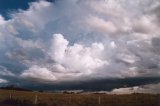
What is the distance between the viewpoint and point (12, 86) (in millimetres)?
139875

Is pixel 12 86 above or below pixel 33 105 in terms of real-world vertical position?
above

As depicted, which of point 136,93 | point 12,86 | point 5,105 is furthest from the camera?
point 12,86

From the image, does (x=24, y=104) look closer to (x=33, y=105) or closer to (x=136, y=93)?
(x=33, y=105)

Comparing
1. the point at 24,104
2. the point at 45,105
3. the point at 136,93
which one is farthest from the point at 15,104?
the point at 136,93

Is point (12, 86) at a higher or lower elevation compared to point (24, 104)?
higher

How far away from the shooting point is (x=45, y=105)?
1991 inches

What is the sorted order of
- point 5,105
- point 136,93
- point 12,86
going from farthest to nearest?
point 12,86
point 136,93
point 5,105

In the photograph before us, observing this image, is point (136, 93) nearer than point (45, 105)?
No

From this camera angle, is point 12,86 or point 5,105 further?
point 12,86

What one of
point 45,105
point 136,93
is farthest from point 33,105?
point 136,93

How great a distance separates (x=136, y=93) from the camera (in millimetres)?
77250

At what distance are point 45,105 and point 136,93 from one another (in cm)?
3266

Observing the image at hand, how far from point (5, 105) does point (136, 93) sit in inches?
1503

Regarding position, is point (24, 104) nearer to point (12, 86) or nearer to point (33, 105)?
point (33, 105)
